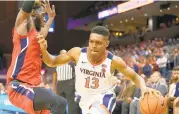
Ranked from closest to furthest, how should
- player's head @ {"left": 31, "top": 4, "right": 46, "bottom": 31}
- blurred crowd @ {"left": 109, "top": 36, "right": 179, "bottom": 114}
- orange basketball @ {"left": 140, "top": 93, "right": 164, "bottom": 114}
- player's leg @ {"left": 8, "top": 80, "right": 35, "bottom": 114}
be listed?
orange basketball @ {"left": 140, "top": 93, "right": 164, "bottom": 114}
player's leg @ {"left": 8, "top": 80, "right": 35, "bottom": 114}
player's head @ {"left": 31, "top": 4, "right": 46, "bottom": 31}
blurred crowd @ {"left": 109, "top": 36, "right": 179, "bottom": 114}

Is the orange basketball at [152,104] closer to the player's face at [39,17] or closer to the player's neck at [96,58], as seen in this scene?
the player's neck at [96,58]

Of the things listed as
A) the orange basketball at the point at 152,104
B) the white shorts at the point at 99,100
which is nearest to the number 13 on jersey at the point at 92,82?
the white shorts at the point at 99,100

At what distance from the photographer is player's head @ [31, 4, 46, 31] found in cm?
409

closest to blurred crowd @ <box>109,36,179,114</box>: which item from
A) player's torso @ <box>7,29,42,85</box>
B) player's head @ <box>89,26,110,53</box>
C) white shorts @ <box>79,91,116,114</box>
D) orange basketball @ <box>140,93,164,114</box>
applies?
orange basketball @ <box>140,93,164,114</box>

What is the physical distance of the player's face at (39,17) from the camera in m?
4.12

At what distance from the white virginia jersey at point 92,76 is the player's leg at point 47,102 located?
0.30 meters

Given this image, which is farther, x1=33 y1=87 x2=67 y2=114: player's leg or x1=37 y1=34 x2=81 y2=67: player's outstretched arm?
x1=37 y1=34 x2=81 y2=67: player's outstretched arm

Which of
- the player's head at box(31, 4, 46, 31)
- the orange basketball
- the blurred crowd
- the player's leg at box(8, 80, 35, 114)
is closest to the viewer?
the orange basketball

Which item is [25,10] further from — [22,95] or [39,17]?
[22,95]

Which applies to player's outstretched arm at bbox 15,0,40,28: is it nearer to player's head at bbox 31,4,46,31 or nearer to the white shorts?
player's head at bbox 31,4,46,31

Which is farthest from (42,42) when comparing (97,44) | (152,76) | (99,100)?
(152,76)

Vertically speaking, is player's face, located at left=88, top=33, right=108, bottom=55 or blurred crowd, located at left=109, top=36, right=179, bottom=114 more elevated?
player's face, located at left=88, top=33, right=108, bottom=55

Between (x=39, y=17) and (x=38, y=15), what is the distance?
3 centimetres

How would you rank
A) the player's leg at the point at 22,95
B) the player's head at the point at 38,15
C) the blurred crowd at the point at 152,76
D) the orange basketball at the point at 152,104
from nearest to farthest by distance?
the orange basketball at the point at 152,104 < the player's leg at the point at 22,95 < the player's head at the point at 38,15 < the blurred crowd at the point at 152,76
